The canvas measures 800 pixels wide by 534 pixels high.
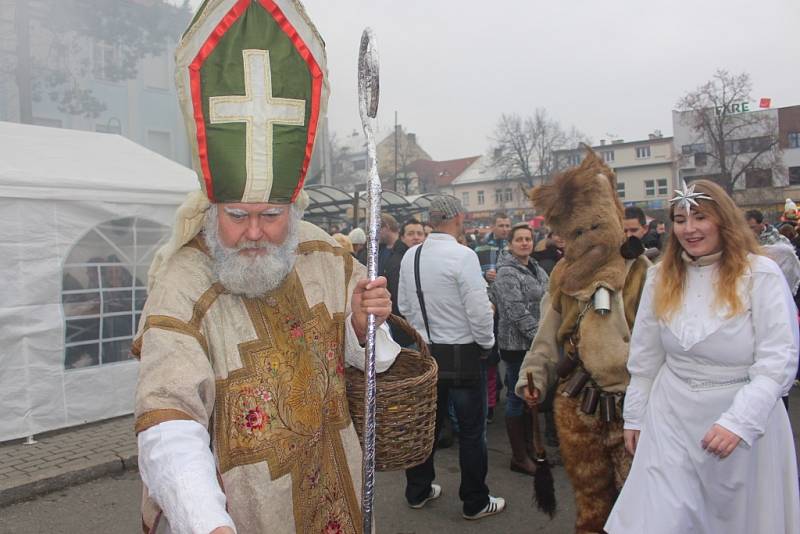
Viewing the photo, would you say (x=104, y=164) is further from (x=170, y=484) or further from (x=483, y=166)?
(x=483, y=166)

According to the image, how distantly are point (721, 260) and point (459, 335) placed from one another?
6.05ft

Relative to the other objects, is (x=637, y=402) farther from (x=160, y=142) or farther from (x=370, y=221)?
(x=160, y=142)

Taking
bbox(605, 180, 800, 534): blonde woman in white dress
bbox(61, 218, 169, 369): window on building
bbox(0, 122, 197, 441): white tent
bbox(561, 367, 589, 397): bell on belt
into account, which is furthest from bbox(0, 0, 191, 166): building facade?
bbox(605, 180, 800, 534): blonde woman in white dress

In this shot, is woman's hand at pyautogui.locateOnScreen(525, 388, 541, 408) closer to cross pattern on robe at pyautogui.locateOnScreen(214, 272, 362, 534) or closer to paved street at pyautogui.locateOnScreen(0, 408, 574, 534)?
paved street at pyautogui.locateOnScreen(0, 408, 574, 534)

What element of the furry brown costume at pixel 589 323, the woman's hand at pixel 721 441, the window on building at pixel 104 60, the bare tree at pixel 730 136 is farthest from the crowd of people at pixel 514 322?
the bare tree at pixel 730 136

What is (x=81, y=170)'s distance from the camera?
5922mm

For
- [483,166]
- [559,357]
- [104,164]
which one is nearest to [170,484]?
[559,357]

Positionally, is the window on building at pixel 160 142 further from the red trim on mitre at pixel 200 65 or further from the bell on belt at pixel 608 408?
the red trim on mitre at pixel 200 65

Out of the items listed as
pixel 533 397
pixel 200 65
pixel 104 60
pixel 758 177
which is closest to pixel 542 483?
pixel 533 397

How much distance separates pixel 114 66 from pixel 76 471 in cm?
1780

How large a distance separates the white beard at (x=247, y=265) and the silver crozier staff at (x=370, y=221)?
0.29 m

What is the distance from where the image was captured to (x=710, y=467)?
255 cm

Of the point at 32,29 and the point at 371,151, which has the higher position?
the point at 32,29

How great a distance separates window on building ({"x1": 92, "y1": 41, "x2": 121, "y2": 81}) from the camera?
61.2ft
